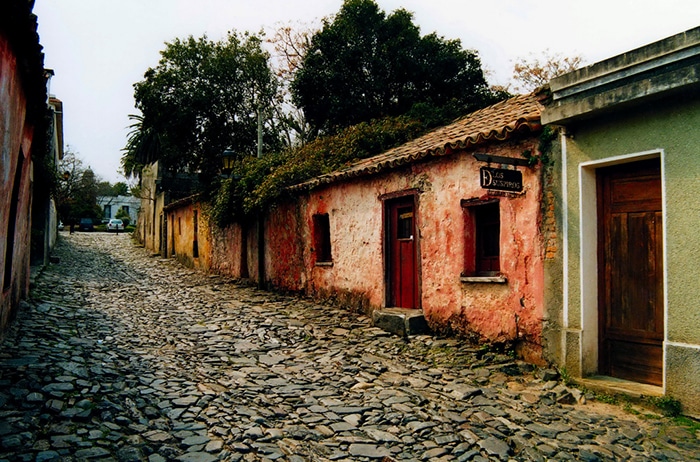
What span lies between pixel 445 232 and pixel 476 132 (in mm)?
1753

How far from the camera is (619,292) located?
618cm

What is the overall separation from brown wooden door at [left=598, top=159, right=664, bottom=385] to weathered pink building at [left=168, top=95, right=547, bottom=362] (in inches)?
31.7

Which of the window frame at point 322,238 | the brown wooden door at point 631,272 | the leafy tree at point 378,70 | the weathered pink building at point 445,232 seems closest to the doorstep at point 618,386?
the brown wooden door at point 631,272

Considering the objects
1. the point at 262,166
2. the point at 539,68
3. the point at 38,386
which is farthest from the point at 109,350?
the point at 539,68

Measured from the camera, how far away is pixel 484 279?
7738mm

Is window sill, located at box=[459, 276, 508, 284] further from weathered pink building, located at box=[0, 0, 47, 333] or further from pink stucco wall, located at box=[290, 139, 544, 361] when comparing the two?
weathered pink building, located at box=[0, 0, 47, 333]

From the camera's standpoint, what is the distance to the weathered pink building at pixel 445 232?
7023 millimetres

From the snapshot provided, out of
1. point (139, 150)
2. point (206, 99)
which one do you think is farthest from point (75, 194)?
point (206, 99)

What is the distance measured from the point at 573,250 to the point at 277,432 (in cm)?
416

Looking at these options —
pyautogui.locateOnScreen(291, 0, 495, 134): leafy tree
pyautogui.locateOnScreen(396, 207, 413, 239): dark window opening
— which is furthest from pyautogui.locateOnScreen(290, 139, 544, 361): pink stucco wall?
pyautogui.locateOnScreen(291, 0, 495, 134): leafy tree

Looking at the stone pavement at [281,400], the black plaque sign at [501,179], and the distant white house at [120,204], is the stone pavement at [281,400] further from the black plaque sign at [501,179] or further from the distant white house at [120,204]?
the distant white house at [120,204]

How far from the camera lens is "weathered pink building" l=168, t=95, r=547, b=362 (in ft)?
23.0

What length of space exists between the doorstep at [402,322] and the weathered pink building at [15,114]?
5.85 metres

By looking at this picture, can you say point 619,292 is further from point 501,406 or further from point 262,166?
point 262,166
